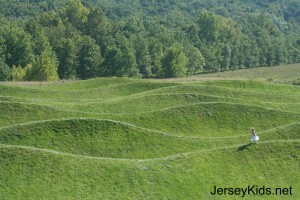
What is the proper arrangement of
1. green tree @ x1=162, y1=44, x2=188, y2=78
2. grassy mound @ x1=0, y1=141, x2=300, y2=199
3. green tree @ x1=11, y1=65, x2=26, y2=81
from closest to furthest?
grassy mound @ x1=0, y1=141, x2=300, y2=199 < green tree @ x1=11, y1=65, x2=26, y2=81 < green tree @ x1=162, y1=44, x2=188, y2=78

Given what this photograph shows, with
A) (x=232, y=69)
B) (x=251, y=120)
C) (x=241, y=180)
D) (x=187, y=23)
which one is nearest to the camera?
(x=241, y=180)

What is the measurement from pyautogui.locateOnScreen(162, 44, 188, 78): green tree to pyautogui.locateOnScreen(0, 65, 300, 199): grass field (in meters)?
39.8

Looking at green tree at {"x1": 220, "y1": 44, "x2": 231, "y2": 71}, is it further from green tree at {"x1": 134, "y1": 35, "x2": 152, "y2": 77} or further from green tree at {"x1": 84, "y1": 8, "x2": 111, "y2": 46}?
green tree at {"x1": 84, "y1": 8, "x2": 111, "y2": 46}

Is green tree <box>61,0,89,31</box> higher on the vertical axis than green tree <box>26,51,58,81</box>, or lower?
higher

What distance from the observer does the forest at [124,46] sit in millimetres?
83625

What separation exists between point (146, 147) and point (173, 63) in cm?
6057

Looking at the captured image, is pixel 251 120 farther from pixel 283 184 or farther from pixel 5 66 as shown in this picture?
pixel 5 66

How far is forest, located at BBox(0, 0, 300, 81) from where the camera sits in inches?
3292

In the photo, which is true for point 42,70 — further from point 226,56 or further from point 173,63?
point 226,56

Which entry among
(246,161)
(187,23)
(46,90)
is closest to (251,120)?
(246,161)

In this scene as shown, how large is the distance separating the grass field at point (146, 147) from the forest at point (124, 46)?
32.4 metres

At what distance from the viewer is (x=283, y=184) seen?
27.3 metres

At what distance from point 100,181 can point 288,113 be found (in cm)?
2451

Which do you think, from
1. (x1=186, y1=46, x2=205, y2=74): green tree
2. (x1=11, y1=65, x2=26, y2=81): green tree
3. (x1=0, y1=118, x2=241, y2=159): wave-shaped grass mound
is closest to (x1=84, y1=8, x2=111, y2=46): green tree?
(x1=186, y1=46, x2=205, y2=74): green tree
